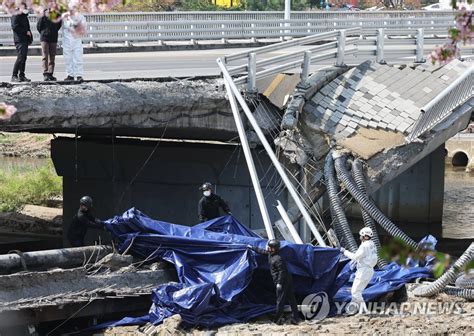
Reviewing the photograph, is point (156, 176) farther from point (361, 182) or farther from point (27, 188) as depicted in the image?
point (27, 188)

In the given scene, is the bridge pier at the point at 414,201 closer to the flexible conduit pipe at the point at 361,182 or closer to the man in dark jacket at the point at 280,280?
the flexible conduit pipe at the point at 361,182

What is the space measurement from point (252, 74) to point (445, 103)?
3.53 meters

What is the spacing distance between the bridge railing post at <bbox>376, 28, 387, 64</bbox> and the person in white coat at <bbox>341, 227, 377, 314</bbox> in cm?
698

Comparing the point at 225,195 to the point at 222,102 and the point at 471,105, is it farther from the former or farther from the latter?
the point at 471,105

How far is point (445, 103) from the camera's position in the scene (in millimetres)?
19609

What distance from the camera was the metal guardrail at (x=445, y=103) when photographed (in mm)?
18812

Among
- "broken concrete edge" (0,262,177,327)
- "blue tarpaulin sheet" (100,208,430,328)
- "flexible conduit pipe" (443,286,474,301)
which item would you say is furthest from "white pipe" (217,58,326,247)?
"broken concrete edge" (0,262,177,327)

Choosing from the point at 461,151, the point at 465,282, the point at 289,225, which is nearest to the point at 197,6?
the point at 461,151

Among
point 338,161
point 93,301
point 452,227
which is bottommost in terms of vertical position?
point 452,227

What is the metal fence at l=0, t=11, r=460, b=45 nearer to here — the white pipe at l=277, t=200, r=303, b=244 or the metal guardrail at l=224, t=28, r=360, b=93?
the metal guardrail at l=224, t=28, r=360, b=93

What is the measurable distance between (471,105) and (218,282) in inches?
309

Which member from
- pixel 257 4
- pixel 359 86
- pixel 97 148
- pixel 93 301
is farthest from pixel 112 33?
pixel 257 4

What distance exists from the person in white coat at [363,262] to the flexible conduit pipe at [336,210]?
9.45 ft

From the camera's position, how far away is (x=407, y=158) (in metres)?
19.2
